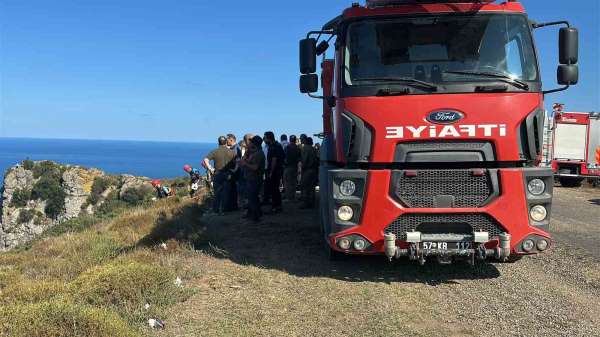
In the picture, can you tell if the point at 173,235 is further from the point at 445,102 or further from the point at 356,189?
the point at 445,102

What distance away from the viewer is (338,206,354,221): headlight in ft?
18.3

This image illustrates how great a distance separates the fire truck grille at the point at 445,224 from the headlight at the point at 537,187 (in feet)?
1.84

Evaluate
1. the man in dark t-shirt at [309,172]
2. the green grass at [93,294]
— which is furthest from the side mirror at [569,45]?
the man in dark t-shirt at [309,172]

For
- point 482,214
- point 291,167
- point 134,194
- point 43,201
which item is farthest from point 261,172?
point 43,201

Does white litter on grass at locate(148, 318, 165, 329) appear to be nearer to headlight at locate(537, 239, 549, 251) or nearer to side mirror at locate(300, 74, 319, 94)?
side mirror at locate(300, 74, 319, 94)

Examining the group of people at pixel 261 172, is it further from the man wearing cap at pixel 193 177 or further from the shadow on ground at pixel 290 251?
the man wearing cap at pixel 193 177

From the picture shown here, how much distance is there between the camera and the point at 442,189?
5414 millimetres

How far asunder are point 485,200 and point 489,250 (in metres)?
0.58

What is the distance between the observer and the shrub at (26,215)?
58219 millimetres

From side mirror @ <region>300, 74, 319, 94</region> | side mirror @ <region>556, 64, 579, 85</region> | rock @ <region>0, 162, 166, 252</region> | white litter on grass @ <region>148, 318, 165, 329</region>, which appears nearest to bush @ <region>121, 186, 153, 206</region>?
rock @ <region>0, 162, 166, 252</region>

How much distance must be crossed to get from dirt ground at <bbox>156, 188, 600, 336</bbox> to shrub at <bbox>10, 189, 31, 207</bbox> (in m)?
61.6

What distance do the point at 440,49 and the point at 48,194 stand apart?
62773mm

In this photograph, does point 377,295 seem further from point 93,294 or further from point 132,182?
point 132,182

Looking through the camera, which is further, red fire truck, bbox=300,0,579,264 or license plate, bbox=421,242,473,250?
license plate, bbox=421,242,473,250
